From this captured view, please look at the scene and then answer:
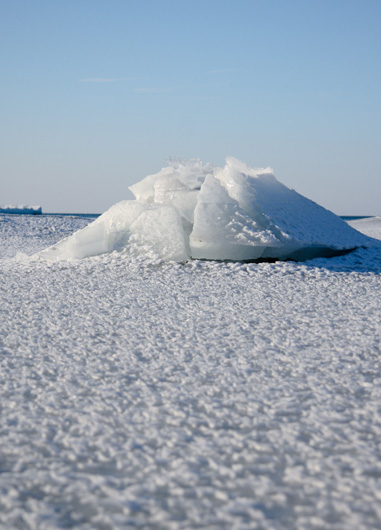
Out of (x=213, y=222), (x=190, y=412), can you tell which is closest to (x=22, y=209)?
(x=213, y=222)

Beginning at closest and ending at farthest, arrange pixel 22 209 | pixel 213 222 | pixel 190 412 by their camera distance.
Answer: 1. pixel 190 412
2. pixel 213 222
3. pixel 22 209

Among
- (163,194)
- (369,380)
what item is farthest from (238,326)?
(163,194)

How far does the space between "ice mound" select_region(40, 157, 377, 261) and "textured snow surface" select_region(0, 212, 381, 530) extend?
73cm

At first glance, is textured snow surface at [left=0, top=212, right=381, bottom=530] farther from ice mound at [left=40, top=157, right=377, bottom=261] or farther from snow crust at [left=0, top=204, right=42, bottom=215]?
snow crust at [left=0, top=204, right=42, bottom=215]

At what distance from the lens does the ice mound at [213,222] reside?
2885 millimetres

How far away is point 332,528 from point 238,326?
1.07m

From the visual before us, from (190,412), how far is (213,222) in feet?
6.19

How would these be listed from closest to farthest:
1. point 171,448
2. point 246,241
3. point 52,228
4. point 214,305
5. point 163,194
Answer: point 171,448 < point 214,305 < point 246,241 < point 163,194 < point 52,228

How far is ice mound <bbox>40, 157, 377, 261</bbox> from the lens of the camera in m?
2.88

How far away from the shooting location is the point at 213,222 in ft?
9.36

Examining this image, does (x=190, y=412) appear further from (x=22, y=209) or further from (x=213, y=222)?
(x=22, y=209)

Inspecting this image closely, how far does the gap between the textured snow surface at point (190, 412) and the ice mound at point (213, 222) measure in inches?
28.8

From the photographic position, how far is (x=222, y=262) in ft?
9.61

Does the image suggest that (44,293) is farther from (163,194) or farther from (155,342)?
A: (163,194)
